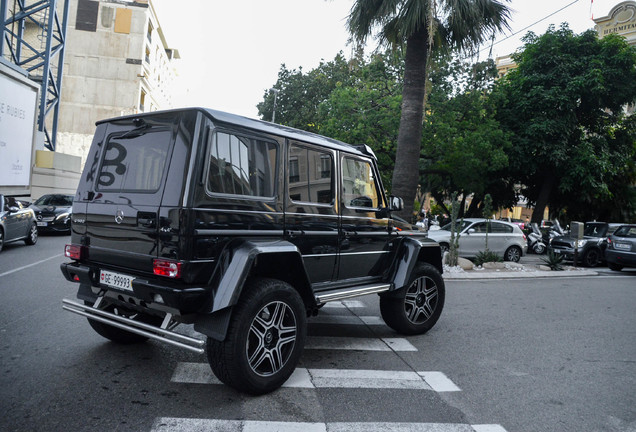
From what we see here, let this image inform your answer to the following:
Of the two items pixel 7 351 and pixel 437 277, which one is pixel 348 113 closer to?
pixel 437 277

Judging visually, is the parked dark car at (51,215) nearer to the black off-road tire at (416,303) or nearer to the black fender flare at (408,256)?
the black off-road tire at (416,303)

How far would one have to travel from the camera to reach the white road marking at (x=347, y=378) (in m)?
4.12

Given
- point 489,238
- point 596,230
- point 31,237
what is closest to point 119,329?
point 31,237

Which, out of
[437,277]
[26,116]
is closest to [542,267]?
[437,277]

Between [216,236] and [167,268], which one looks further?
[216,236]

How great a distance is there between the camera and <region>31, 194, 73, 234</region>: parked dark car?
1695cm

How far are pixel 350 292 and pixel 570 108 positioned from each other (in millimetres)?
22725

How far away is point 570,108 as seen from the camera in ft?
76.6

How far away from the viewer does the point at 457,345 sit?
565 cm

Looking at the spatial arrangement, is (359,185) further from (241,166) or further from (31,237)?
(31,237)

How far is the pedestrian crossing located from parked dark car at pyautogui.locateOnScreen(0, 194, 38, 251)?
29.6ft

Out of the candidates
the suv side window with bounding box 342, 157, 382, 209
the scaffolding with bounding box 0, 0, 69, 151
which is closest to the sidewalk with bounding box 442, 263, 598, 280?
the suv side window with bounding box 342, 157, 382, 209

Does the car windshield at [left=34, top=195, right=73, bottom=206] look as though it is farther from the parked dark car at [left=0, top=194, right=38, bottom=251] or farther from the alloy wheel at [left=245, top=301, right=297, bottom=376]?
the alloy wheel at [left=245, top=301, right=297, bottom=376]

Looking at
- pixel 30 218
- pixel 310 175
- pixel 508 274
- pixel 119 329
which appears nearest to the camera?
pixel 310 175
